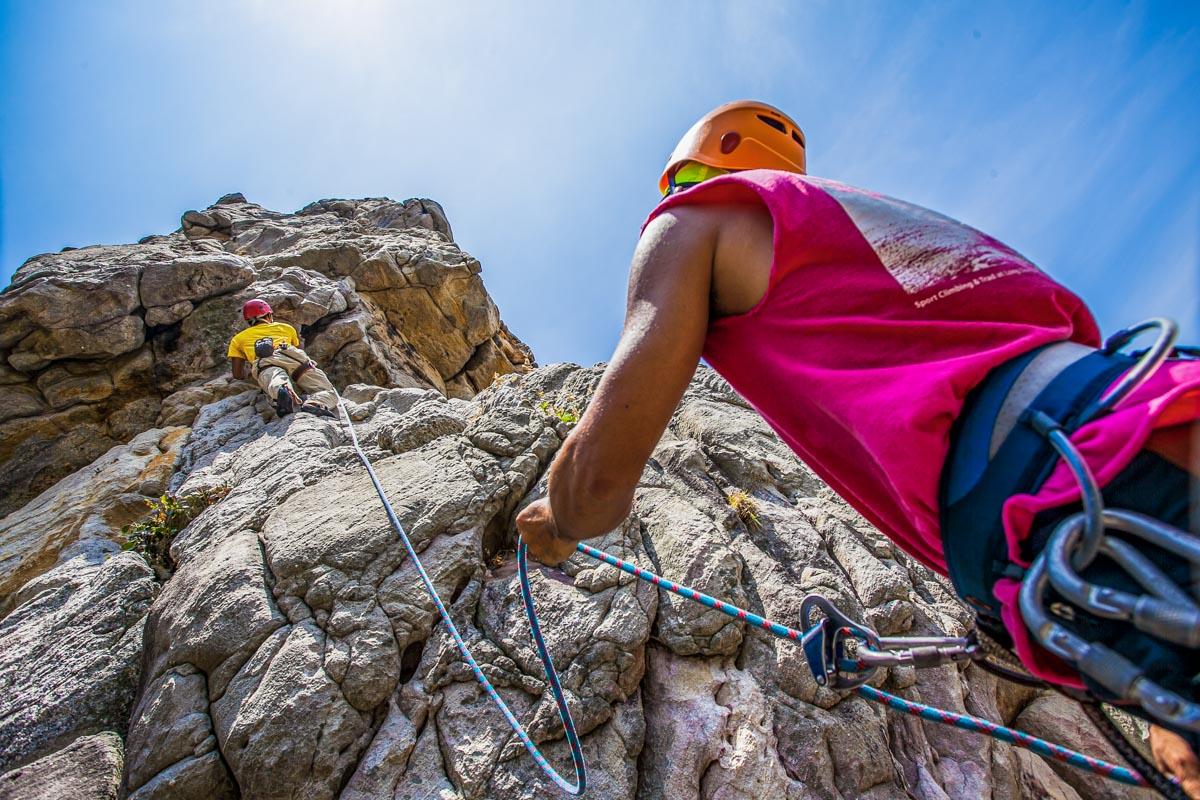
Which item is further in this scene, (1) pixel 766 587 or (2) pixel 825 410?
(1) pixel 766 587

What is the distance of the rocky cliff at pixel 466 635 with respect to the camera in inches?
172

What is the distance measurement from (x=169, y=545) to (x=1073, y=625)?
880cm

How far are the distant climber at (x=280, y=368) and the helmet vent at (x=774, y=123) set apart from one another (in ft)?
30.3

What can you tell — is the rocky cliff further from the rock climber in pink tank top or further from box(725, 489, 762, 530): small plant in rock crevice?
the rock climber in pink tank top

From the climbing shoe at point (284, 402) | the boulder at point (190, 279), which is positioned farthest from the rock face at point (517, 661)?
the boulder at point (190, 279)

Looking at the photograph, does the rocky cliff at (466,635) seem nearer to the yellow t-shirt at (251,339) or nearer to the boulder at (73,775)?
the boulder at (73,775)

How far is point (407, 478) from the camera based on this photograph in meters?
6.61

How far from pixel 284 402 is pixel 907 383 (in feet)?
34.6

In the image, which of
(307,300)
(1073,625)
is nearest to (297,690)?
(1073,625)

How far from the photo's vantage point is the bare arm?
167 centimetres

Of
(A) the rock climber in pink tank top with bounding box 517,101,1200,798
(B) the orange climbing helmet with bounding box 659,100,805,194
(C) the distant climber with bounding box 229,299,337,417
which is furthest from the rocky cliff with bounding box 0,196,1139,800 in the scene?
(B) the orange climbing helmet with bounding box 659,100,805,194

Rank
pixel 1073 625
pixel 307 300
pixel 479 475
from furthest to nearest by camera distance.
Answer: pixel 307 300 → pixel 479 475 → pixel 1073 625

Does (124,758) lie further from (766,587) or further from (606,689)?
(766,587)

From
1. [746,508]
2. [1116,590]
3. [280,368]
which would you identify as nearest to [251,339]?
[280,368]
